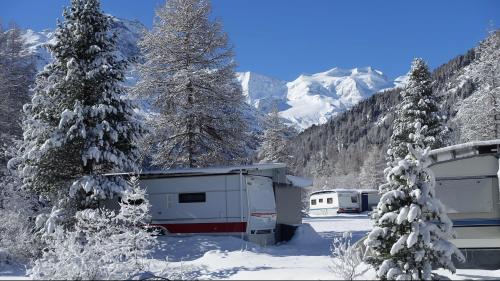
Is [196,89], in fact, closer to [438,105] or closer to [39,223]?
[39,223]

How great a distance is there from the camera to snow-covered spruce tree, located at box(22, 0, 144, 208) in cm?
1678

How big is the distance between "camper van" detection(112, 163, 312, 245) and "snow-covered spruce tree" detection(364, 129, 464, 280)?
9146mm

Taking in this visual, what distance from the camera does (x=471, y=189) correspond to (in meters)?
13.8

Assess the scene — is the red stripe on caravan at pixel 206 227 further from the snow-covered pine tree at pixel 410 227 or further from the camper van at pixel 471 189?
the snow-covered pine tree at pixel 410 227

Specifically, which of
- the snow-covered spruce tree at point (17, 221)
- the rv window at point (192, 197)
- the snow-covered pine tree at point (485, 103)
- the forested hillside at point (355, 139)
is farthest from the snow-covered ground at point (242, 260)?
the forested hillside at point (355, 139)

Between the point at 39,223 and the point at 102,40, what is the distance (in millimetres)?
6515

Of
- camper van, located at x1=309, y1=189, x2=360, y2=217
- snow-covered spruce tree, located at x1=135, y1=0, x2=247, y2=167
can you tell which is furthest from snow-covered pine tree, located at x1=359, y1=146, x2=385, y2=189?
snow-covered spruce tree, located at x1=135, y1=0, x2=247, y2=167

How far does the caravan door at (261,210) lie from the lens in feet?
64.2

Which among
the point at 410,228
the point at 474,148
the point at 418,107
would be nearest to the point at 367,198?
the point at 418,107

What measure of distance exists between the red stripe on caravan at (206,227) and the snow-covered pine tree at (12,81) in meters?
8.79

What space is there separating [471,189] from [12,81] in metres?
24.0

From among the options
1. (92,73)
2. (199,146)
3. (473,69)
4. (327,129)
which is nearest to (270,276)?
(92,73)

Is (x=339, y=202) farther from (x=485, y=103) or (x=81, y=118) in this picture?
(x=81, y=118)

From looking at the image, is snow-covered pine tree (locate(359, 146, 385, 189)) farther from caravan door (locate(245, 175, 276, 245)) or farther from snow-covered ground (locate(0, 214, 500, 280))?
caravan door (locate(245, 175, 276, 245))
